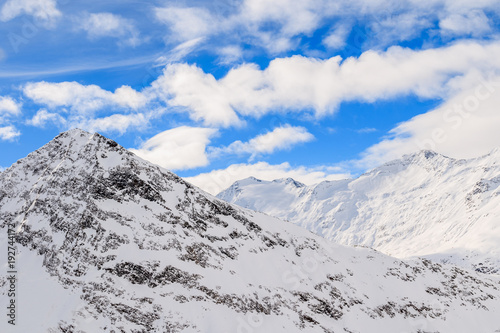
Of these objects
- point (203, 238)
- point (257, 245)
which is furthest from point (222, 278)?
point (257, 245)

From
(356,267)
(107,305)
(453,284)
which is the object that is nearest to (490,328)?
(453,284)

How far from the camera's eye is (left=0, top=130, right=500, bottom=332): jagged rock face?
3794cm

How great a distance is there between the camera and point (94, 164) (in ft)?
173

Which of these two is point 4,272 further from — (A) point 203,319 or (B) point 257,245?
(B) point 257,245

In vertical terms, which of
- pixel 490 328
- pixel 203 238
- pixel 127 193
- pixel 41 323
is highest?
pixel 127 193

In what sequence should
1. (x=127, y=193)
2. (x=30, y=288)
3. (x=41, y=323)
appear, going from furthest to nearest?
(x=127, y=193)
(x=30, y=288)
(x=41, y=323)

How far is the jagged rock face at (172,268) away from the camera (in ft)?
124

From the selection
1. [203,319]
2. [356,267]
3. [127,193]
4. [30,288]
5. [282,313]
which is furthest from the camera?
[356,267]

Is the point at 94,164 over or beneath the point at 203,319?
over

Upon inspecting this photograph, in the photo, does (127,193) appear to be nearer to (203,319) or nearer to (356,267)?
(203,319)

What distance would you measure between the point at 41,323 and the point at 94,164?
24.6 m

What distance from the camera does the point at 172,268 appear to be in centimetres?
4409

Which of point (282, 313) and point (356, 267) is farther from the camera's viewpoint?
point (356, 267)

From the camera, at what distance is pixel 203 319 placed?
40.0m
